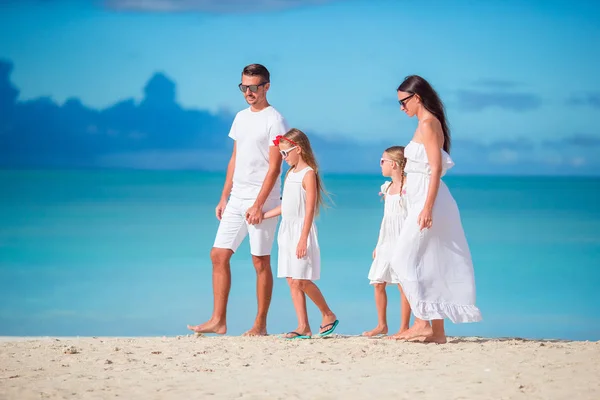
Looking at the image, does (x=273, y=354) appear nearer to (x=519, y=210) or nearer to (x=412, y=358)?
(x=412, y=358)

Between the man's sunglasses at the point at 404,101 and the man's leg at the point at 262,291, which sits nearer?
the man's sunglasses at the point at 404,101

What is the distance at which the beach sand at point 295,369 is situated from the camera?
461cm

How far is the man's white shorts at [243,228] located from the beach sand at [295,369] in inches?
24.3

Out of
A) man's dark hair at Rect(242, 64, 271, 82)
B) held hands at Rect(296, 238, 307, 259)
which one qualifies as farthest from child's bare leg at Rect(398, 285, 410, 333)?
man's dark hair at Rect(242, 64, 271, 82)

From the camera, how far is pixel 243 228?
6.50 m

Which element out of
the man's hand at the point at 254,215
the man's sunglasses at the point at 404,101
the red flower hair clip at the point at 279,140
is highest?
the man's sunglasses at the point at 404,101

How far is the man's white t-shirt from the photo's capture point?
6395 mm

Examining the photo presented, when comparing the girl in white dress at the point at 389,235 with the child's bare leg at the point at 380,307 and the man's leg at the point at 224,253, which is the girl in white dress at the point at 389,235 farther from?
the man's leg at the point at 224,253

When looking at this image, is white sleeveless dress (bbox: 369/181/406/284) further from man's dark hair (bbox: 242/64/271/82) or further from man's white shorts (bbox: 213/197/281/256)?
man's dark hair (bbox: 242/64/271/82)

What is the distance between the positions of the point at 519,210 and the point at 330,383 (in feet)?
82.1

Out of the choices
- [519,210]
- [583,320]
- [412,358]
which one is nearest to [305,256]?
[412,358]

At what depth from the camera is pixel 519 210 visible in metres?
29.0

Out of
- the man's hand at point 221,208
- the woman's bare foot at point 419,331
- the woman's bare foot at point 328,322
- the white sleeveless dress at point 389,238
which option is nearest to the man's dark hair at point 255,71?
the man's hand at point 221,208

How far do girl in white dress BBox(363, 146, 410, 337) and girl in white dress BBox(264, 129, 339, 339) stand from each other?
383 millimetres
